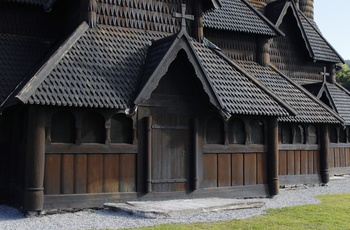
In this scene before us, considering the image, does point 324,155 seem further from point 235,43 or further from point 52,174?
point 52,174

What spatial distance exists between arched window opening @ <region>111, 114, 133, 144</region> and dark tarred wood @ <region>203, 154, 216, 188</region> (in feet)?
7.75

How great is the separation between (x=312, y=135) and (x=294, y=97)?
7.21ft

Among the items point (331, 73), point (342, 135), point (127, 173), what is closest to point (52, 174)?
point (127, 173)


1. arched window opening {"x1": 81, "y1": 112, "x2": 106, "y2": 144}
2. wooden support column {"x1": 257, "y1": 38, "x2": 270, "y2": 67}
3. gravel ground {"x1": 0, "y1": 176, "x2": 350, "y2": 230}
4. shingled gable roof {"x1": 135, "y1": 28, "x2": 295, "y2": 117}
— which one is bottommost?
gravel ground {"x1": 0, "y1": 176, "x2": 350, "y2": 230}

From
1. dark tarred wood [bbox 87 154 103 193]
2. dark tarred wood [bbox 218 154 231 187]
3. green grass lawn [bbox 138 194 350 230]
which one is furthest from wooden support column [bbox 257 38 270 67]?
dark tarred wood [bbox 87 154 103 193]

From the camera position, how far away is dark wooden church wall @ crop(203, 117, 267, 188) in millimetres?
13398

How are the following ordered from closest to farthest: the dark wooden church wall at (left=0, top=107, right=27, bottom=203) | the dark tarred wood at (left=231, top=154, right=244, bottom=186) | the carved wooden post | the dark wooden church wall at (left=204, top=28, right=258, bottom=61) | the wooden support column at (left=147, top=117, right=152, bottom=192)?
the dark wooden church wall at (left=0, top=107, right=27, bottom=203), the wooden support column at (left=147, top=117, right=152, bottom=192), the dark tarred wood at (left=231, top=154, right=244, bottom=186), the dark wooden church wall at (left=204, top=28, right=258, bottom=61), the carved wooden post

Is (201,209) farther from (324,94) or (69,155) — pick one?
(324,94)

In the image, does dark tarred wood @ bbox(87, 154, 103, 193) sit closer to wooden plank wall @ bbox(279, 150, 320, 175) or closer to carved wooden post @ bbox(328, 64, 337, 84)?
wooden plank wall @ bbox(279, 150, 320, 175)

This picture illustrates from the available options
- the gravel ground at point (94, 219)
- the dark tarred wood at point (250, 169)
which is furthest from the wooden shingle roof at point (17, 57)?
the dark tarred wood at point (250, 169)

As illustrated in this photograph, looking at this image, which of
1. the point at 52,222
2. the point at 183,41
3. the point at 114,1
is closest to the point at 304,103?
the point at 183,41

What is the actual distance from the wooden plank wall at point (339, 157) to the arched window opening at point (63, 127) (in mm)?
13007

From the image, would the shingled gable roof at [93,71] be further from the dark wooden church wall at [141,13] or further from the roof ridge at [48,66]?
the dark wooden church wall at [141,13]

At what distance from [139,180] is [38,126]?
298 cm
